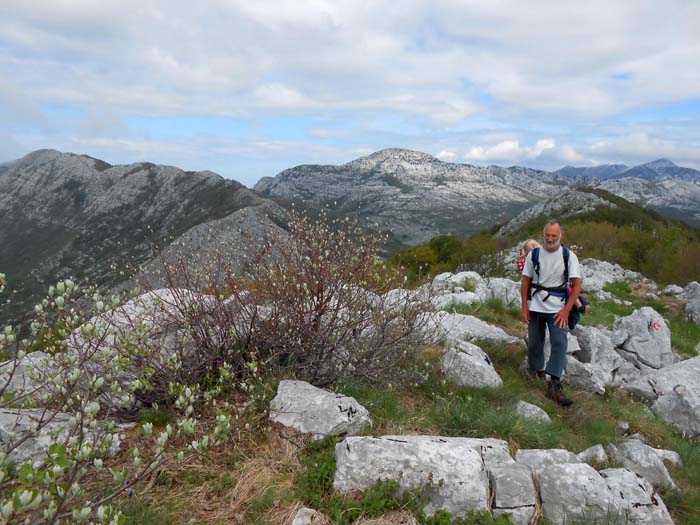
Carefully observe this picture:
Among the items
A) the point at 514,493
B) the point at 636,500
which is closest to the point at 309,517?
the point at 514,493

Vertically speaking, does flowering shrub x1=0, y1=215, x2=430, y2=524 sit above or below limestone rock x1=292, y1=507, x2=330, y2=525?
above

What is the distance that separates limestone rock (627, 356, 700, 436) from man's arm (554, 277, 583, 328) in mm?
2689

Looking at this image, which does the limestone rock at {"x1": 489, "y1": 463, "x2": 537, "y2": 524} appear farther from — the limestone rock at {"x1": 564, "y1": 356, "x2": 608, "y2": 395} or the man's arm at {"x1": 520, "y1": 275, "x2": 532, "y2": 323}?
the limestone rock at {"x1": 564, "y1": 356, "x2": 608, "y2": 395}

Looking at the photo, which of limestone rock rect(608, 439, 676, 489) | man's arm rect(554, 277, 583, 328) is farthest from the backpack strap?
limestone rock rect(608, 439, 676, 489)

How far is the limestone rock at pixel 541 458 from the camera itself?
14.7ft

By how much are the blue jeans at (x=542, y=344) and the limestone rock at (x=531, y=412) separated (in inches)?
43.6

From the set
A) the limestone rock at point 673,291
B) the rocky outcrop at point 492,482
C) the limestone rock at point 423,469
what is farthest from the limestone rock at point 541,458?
the limestone rock at point 673,291

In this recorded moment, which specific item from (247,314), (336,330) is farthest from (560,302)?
(247,314)

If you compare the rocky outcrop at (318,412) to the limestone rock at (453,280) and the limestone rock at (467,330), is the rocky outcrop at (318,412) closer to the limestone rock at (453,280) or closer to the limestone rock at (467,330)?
the limestone rock at (467,330)

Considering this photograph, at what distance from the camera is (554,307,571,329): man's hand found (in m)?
6.75

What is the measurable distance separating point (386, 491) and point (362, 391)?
187 centimetres

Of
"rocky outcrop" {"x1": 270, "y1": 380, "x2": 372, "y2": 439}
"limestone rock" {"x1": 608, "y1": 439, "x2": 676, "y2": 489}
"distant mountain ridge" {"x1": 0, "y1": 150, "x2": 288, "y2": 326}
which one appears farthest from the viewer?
"distant mountain ridge" {"x1": 0, "y1": 150, "x2": 288, "y2": 326}

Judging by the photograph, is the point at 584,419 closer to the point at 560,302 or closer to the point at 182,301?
the point at 560,302

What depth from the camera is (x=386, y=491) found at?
389 cm
